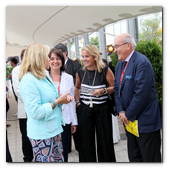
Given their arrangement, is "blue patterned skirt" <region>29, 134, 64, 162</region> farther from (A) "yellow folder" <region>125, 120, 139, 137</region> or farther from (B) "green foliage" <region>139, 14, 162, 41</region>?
(B) "green foliage" <region>139, 14, 162, 41</region>

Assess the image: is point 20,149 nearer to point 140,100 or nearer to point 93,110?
point 93,110

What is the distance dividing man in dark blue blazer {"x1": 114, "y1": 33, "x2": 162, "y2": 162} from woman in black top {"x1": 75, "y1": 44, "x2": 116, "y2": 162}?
370 millimetres

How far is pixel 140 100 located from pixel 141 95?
59mm

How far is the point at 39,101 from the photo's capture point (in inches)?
70.5

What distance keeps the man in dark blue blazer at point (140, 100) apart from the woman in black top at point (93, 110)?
37 centimetres

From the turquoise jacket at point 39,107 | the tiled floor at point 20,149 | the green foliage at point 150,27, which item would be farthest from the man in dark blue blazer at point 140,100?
the green foliage at point 150,27

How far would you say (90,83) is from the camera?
2.76 meters

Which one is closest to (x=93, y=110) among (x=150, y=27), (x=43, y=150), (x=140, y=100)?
(x=140, y=100)

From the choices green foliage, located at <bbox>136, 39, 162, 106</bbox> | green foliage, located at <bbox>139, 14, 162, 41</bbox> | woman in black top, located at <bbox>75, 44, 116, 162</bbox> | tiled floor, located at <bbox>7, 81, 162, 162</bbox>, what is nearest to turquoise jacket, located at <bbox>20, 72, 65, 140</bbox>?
woman in black top, located at <bbox>75, 44, 116, 162</bbox>

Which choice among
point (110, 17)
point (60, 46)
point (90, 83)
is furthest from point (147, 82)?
point (110, 17)

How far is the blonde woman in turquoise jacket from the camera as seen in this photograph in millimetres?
1764

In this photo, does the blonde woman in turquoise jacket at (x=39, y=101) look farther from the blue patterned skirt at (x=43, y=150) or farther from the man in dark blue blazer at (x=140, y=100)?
the man in dark blue blazer at (x=140, y=100)

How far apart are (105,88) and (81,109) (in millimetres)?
490

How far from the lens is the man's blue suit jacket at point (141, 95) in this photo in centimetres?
210
